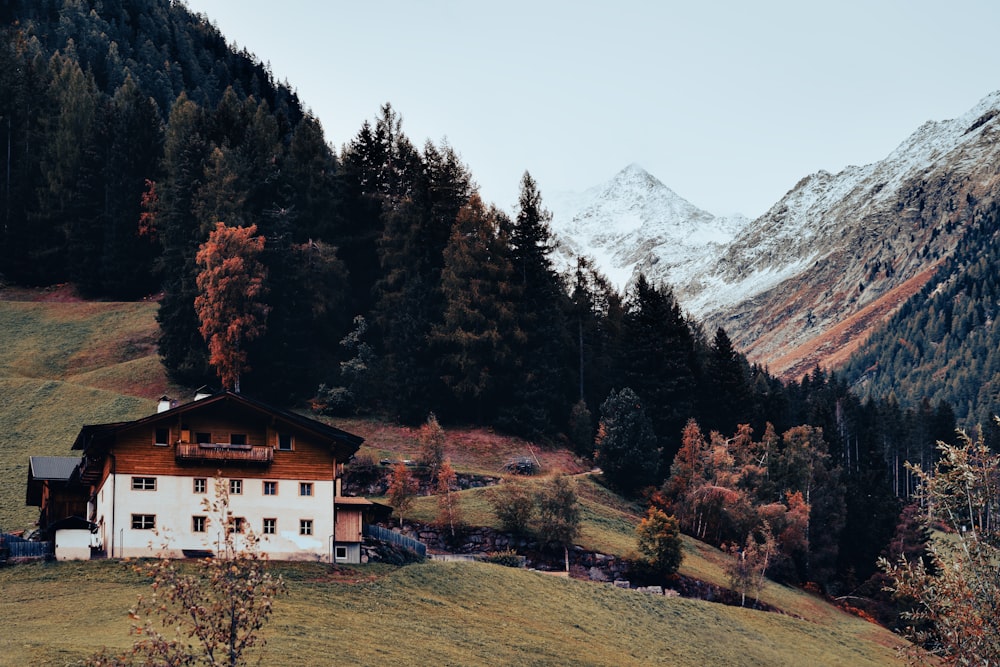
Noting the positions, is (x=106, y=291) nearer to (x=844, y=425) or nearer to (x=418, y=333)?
(x=418, y=333)

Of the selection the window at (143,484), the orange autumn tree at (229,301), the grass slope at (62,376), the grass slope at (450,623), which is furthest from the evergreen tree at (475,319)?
the window at (143,484)

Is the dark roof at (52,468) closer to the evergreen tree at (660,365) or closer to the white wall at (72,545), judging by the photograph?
the white wall at (72,545)

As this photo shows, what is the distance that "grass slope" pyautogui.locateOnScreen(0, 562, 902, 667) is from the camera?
48031 millimetres

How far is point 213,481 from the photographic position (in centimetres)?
6531

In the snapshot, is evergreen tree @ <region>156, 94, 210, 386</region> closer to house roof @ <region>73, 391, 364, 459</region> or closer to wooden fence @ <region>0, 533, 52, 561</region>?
house roof @ <region>73, 391, 364, 459</region>

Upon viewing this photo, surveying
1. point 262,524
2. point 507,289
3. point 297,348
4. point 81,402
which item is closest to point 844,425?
point 507,289

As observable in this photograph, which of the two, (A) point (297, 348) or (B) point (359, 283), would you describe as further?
(B) point (359, 283)

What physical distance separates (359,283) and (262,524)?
173ft

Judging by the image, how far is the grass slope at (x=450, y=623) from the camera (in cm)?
4803

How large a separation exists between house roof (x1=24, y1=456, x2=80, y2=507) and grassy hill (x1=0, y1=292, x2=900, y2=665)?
1408mm

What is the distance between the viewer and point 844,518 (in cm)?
11181

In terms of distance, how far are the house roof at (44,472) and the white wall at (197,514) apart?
7.38 metres

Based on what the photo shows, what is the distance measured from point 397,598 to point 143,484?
1572 cm

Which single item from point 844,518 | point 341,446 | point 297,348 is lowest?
point 844,518
